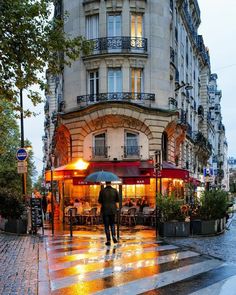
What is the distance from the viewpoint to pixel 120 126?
2830cm

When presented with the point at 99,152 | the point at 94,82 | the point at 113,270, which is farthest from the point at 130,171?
the point at 113,270

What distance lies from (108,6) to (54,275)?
20846 mm

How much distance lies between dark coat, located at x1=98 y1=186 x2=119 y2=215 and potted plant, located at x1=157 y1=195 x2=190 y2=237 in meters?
2.54

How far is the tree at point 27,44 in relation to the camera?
12.6 m

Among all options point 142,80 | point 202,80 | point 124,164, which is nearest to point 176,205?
point 124,164

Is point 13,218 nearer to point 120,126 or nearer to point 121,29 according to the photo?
point 120,126

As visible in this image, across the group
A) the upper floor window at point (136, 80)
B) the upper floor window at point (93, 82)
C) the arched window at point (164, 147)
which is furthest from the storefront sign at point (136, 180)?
the upper floor window at point (93, 82)

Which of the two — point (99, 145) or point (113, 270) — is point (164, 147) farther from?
point (113, 270)

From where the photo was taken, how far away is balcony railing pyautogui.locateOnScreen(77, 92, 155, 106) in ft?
91.7

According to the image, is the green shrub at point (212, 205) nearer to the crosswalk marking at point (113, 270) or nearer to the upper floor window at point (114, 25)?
the crosswalk marking at point (113, 270)

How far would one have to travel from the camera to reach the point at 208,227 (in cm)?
1775

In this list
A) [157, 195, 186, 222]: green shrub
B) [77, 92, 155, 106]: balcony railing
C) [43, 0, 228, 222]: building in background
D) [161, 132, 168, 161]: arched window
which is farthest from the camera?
[161, 132, 168, 161]: arched window

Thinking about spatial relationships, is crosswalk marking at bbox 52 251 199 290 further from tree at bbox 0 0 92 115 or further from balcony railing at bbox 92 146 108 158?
balcony railing at bbox 92 146 108 158

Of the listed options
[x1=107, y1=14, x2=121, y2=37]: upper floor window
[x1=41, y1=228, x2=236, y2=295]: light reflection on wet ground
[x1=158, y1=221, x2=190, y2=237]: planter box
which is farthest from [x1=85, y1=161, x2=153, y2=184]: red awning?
[x1=41, y1=228, x2=236, y2=295]: light reflection on wet ground
